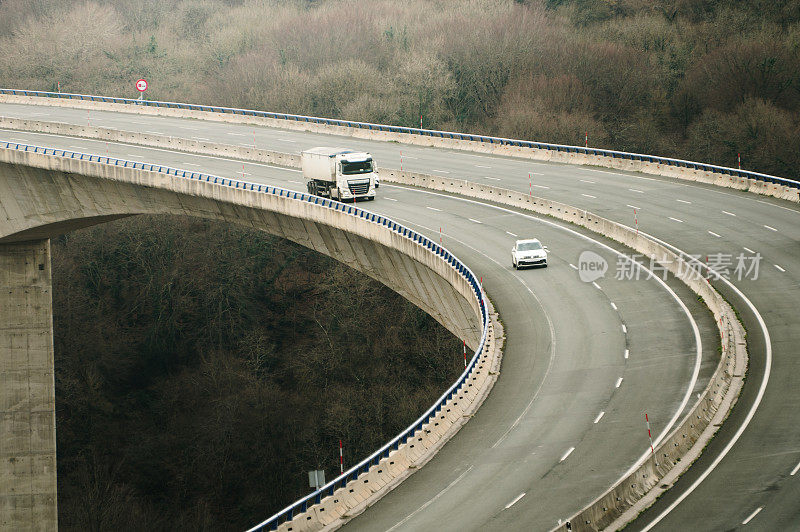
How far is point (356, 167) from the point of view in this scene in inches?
2050

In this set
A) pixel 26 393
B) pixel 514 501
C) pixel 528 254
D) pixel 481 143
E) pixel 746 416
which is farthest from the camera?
pixel 481 143

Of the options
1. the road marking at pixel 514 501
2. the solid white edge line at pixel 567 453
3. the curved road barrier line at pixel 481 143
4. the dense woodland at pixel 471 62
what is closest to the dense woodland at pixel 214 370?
the curved road barrier line at pixel 481 143

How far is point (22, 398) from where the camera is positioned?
5588 cm

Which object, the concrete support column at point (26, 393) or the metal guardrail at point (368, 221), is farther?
the concrete support column at point (26, 393)

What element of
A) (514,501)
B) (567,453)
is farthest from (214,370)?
(514,501)

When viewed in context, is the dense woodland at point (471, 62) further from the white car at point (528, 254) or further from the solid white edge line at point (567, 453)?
the solid white edge line at point (567, 453)

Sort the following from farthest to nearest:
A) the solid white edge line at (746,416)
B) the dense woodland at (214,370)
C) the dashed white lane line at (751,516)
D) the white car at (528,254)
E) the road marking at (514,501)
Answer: the dense woodland at (214,370) → the white car at (528,254) → the road marking at (514,501) → the solid white edge line at (746,416) → the dashed white lane line at (751,516)

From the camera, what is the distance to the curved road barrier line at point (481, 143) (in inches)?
2212

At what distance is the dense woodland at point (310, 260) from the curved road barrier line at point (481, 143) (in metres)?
9.07

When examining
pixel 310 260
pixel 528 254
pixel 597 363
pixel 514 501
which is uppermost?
pixel 528 254

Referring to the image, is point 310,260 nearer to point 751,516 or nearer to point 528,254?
point 528,254

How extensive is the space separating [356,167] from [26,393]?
2161cm

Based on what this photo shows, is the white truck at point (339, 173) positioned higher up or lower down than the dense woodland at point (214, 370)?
higher up

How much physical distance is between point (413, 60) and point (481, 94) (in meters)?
7.76
